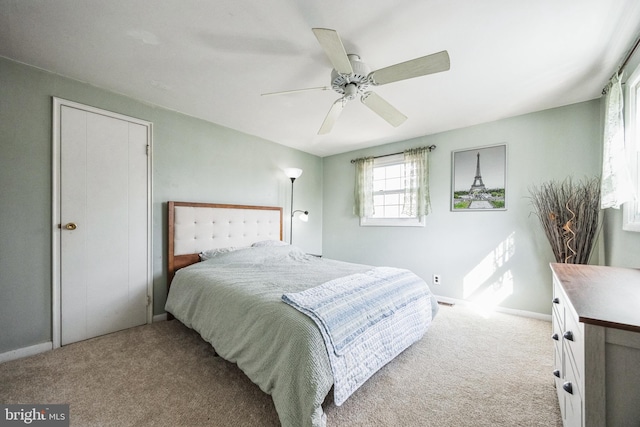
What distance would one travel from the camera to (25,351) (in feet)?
6.40

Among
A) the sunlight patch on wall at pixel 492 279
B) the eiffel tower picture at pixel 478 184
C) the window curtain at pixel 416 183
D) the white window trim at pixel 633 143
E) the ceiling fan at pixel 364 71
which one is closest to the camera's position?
the ceiling fan at pixel 364 71

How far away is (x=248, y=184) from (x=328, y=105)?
164 cm

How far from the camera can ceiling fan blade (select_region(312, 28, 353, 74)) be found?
4.12 ft

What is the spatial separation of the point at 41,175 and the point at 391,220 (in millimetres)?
3936

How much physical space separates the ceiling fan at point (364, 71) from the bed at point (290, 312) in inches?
55.9

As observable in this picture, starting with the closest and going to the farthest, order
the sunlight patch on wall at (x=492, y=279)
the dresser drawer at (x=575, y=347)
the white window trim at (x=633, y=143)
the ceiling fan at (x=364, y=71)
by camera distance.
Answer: the dresser drawer at (x=575, y=347), the ceiling fan at (x=364, y=71), the white window trim at (x=633, y=143), the sunlight patch on wall at (x=492, y=279)

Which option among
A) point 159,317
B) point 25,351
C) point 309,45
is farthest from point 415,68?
point 25,351

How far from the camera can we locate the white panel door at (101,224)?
214cm

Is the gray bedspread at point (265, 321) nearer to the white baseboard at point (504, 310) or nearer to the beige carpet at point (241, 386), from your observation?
the beige carpet at point (241, 386)

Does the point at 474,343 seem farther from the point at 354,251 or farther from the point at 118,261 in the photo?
the point at 118,261

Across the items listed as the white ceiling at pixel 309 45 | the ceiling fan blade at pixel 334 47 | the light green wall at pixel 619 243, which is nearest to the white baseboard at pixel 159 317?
the white ceiling at pixel 309 45

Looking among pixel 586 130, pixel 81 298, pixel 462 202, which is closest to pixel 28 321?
pixel 81 298

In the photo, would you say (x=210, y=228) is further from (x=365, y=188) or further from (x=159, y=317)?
(x=365, y=188)

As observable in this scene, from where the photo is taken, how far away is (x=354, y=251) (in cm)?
426
